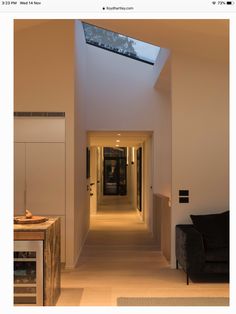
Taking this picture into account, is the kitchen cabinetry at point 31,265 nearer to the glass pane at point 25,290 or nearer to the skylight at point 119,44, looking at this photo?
the glass pane at point 25,290

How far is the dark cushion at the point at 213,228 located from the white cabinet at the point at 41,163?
1.92m

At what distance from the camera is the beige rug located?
384 centimetres

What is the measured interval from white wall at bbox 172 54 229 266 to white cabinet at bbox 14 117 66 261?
1644 millimetres

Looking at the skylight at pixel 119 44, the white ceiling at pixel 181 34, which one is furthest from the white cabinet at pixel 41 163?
the skylight at pixel 119 44

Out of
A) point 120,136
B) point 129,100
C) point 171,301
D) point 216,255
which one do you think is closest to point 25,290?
point 171,301

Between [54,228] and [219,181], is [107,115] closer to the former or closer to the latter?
[219,181]

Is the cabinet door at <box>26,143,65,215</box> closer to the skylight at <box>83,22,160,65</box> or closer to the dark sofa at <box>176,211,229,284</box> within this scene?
the dark sofa at <box>176,211,229,284</box>

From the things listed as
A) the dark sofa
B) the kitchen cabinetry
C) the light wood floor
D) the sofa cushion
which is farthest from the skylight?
the kitchen cabinetry

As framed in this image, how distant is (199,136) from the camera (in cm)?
552

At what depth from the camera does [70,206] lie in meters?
5.53

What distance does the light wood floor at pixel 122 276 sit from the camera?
423cm

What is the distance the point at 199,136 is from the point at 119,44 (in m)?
3.65

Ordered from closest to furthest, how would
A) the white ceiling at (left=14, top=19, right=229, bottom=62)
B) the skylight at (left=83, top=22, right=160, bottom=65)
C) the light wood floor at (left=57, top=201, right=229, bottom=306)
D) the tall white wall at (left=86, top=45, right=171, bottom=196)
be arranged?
1. the white ceiling at (left=14, top=19, right=229, bottom=62)
2. the light wood floor at (left=57, top=201, right=229, bottom=306)
3. the skylight at (left=83, top=22, right=160, bottom=65)
4. the tall white wall at (left=86, top=45, right=171, bottom=196)
